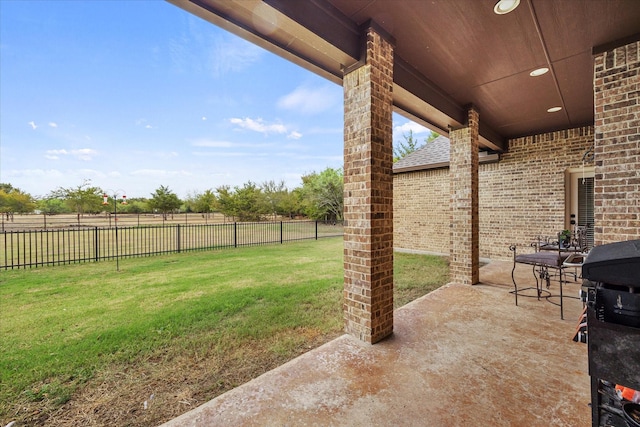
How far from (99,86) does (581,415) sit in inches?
675

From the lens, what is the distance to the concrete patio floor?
161 cm

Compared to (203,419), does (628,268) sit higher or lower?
higher

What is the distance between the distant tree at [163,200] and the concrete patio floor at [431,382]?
2346cm

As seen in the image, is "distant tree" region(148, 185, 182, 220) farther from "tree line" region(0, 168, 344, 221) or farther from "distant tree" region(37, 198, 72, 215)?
"distant tree" region(37, 198, 72, 215)

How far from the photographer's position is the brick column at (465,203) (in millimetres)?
4559

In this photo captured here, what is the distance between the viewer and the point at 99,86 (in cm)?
1177

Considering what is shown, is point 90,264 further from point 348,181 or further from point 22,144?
point 22,144

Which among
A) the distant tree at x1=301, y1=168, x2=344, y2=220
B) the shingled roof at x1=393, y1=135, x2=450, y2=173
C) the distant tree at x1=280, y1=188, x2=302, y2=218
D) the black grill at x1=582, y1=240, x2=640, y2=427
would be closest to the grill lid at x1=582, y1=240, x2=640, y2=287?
the black grill at x1=582, y1=240, x2=640, y2=427

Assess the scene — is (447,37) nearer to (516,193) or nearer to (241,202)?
(516,193)

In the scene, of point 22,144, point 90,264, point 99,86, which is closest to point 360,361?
point 90,264

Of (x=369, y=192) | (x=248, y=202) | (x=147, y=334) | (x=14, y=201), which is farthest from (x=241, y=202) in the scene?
(x=369, y=192)

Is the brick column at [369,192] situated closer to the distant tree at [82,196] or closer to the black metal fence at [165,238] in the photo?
the black metal fence at [165,238]

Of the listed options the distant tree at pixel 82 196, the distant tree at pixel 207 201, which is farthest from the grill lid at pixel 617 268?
the distant tree at pixel 207 201

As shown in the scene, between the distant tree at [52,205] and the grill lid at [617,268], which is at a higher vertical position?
the distant tree at [52,205]
